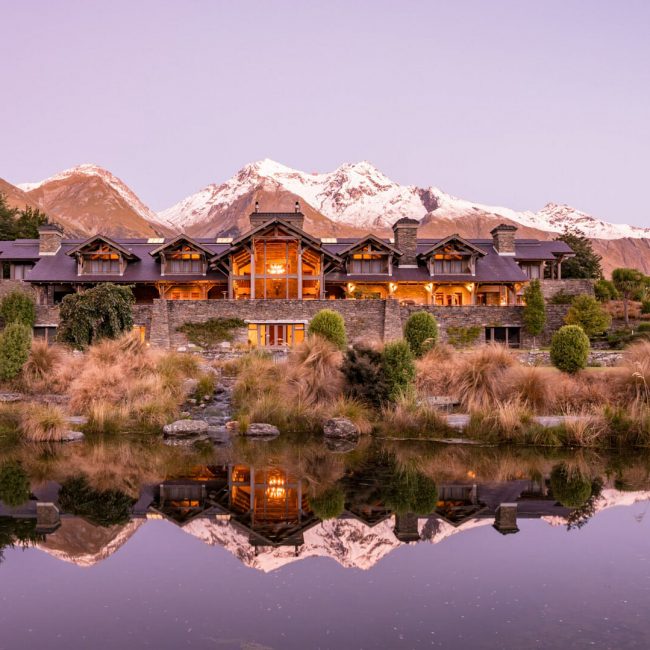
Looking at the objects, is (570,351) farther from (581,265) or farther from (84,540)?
(581,265)

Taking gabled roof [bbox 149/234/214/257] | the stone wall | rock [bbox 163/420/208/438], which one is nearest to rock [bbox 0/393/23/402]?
rock [bbox 163/420/208/438]

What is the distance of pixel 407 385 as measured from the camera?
1714cm

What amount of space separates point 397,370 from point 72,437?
8.68m

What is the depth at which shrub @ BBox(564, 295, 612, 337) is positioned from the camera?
32.9 m

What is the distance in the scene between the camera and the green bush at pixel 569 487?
395 inches

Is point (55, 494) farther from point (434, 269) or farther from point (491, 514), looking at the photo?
point (434, 269)

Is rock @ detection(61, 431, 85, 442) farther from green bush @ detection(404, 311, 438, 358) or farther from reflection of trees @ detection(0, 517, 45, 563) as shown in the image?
green bush @ detection(404, 311, 438, 358)

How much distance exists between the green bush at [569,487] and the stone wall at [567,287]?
32.0 meters

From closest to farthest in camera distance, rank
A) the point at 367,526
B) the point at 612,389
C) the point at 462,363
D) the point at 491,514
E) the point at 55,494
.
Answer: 1. the point at 367,526
2. the point at 491,514
3. the point at 55,494
4. the point at 612,389
5. the point at 462,363

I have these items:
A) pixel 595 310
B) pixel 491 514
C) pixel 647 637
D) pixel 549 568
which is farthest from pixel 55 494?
pixel 595 310

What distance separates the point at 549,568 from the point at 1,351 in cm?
1784

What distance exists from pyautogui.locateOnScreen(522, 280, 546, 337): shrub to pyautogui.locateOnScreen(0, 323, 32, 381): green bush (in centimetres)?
2493

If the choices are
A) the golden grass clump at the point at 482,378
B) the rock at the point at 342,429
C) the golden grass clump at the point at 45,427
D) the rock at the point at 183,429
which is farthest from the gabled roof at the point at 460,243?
the golden grass clump at the point at 45,427

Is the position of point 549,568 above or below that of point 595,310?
below
